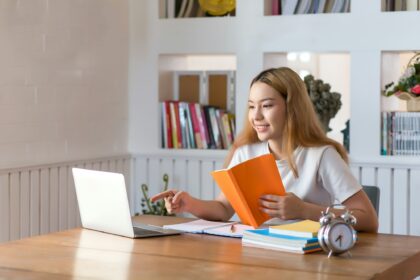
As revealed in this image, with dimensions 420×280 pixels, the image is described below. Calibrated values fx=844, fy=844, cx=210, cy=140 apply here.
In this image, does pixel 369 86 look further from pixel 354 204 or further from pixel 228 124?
pixel 354 204

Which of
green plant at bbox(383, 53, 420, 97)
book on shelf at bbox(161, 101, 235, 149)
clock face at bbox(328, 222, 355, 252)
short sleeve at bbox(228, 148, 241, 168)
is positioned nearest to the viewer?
clock face at bbox(328, 222, 355, 252)

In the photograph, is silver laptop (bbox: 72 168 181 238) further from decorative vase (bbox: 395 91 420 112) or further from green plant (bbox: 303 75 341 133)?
decorative vase (bbox: 395 91 420 112)

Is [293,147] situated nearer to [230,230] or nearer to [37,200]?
[230,230]

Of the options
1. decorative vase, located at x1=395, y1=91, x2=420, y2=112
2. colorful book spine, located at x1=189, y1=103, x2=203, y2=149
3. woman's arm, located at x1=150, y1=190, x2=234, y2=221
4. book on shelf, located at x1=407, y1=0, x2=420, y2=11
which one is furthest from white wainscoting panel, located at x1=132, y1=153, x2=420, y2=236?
woman's arm, located at x1=150, y1=190, x2=234, y2=221

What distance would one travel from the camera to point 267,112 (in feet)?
9.87

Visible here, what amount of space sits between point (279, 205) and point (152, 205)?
2.22 metres

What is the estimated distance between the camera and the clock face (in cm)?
237

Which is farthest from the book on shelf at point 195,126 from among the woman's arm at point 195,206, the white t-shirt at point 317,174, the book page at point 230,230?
the book page at point 230,230

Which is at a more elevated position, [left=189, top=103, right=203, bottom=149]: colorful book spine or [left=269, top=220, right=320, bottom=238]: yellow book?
[left=189, top=103, right=203, bottom=149]: colorful book spine

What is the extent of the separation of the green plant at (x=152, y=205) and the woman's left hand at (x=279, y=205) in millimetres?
2048

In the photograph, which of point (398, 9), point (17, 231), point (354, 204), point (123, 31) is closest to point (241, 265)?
point (354, 204)

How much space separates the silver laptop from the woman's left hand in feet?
1.03

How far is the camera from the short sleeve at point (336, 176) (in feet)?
9.61

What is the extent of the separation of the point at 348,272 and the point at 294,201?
1.91ft
